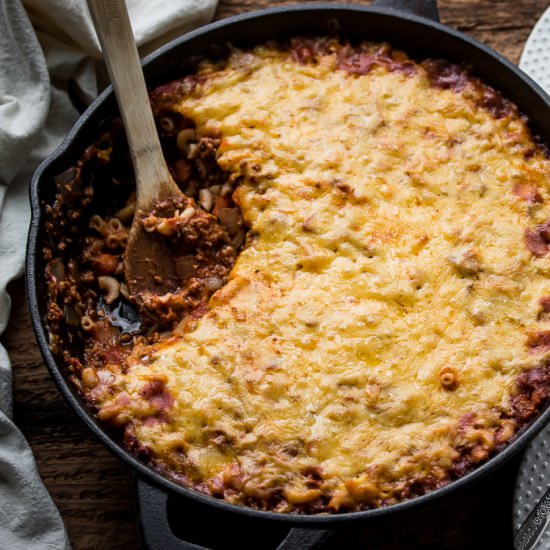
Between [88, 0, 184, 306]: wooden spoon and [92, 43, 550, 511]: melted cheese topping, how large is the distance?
0.26 m

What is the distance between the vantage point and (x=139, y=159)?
3549mm

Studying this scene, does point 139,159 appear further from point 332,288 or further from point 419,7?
point 419,7

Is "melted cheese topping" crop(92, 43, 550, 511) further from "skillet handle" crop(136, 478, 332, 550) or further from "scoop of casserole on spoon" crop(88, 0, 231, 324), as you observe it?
"scoop of casserole on spoon" crop(88, 0, 231, 324)

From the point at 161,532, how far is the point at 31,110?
2.10 meters

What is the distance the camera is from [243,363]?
3.18 meters

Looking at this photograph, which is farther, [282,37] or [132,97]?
[282,37]

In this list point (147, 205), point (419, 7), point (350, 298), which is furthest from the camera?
point (419, 7)

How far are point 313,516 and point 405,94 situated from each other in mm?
1868

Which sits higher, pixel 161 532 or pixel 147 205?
pixel 147 205

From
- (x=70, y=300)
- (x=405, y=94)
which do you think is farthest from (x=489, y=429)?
(x=70, y=300)

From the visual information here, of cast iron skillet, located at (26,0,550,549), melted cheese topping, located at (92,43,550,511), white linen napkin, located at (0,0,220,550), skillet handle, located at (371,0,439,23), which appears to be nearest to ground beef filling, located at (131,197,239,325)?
melted cheese topping, located at (92,43,550,511)

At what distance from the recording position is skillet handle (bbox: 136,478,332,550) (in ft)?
9.52

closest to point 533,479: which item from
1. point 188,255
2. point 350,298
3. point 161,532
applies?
point 350,298

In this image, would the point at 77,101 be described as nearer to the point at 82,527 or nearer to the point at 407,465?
the point at 82,527
